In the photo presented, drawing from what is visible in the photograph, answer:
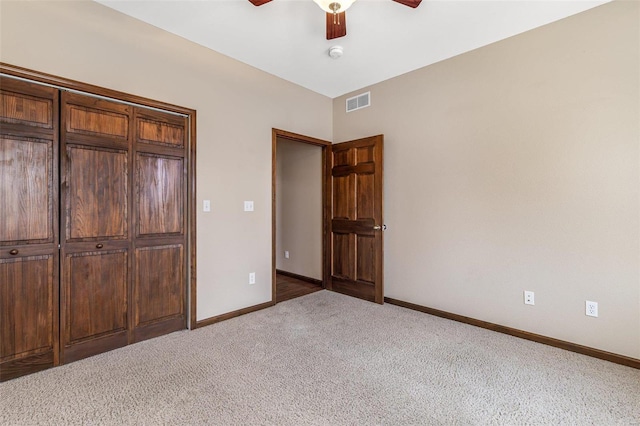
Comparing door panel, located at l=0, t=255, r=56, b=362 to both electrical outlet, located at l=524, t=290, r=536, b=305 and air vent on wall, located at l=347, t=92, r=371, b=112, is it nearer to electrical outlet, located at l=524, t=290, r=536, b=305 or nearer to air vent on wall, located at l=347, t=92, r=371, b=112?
air vent on wall, located at l=347, t=92, r=371, b=112

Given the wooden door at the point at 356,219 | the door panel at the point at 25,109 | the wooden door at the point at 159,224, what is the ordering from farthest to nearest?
the wooden door at the point at 356,219 < the wooden door at the point at 159,224 < the door panel at the point at 25,109

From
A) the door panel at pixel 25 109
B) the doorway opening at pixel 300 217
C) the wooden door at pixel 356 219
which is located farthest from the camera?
the doorway opening at pixel 300 217

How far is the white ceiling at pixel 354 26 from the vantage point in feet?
7.61

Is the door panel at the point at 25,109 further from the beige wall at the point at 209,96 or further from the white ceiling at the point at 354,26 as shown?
the white ceiling at the point at 354,26

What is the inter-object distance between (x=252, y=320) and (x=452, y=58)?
341cm

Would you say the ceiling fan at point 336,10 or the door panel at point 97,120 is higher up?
the ceiling fan at point 336,10

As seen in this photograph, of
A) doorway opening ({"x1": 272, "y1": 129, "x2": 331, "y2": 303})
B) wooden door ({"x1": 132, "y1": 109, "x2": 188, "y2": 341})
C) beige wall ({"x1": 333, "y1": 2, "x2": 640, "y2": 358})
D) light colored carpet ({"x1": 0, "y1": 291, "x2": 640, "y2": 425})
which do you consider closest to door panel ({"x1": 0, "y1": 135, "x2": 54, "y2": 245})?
wooden door ({"x1": 132, "y1": 109, "x2": 188, "y2": 341})

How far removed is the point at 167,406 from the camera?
1742 mm

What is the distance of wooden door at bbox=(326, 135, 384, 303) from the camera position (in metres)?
3.59

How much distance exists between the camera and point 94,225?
2.31 meters

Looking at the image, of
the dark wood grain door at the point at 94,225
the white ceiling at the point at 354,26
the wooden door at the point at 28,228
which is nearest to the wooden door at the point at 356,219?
the white ceiling at the point at 354,26

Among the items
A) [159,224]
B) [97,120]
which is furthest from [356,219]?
[97,120]

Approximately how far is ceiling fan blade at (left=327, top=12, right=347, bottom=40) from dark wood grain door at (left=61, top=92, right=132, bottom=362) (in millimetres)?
1747

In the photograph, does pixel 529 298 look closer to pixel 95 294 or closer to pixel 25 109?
pixel 95 294
